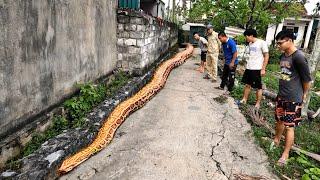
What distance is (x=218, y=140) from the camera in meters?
4.91

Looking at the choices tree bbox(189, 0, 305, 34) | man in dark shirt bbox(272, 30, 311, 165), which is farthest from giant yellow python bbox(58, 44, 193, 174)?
tree bbox(189, 0, 305, 34)

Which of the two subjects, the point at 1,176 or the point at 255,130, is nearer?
the point at 1,176

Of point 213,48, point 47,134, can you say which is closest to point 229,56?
point 213,48

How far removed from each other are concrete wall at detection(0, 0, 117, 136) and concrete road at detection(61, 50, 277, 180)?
1167mm

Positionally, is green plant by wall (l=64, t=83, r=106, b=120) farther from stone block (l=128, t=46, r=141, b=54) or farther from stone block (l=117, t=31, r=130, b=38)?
stone block (l=117, t=31, r=130, b=38)

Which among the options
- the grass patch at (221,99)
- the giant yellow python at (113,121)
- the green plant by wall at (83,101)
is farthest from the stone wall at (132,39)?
the grass patch at (221,99)

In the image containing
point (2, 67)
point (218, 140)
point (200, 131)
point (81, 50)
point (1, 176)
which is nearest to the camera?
point (1, 176)

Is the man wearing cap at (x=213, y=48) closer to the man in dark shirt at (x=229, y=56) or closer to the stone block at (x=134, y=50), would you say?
the man in dark shirt at (x=229, y=56)

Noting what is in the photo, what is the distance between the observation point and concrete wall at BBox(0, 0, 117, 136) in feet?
11.5

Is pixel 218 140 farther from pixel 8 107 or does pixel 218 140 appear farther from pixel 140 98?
pixel 8 107

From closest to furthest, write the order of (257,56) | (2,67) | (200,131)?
(2,67)
(200,131)
(257,56)

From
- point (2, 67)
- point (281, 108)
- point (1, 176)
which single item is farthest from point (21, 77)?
point (281, 108)

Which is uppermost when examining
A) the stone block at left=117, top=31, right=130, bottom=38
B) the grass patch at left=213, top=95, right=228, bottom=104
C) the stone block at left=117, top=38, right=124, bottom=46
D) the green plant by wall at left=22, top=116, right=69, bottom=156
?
the stone block at left=117, top=31, right=130, bottom=38

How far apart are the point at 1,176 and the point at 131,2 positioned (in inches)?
284
